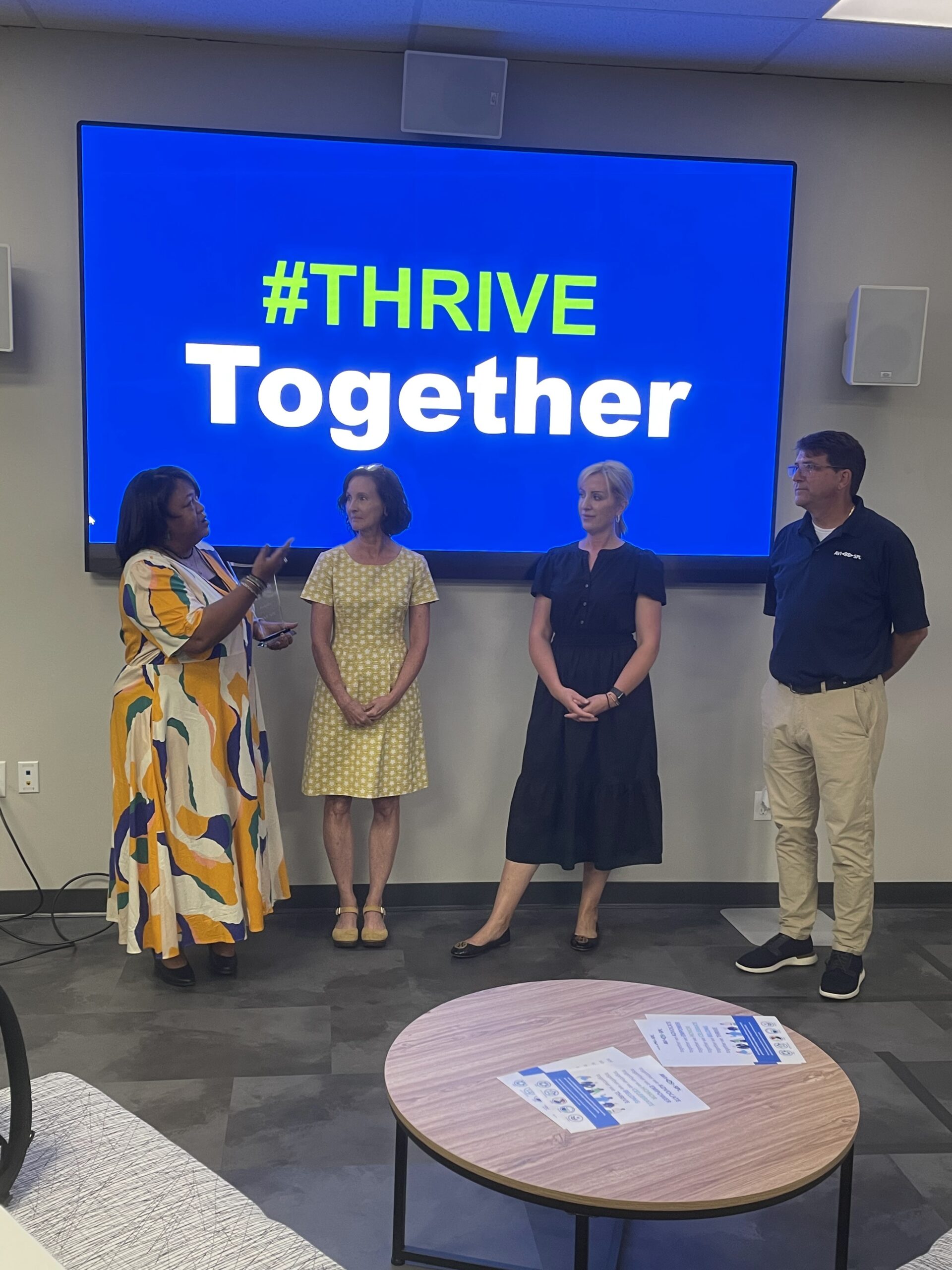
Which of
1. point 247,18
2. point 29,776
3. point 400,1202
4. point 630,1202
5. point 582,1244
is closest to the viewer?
point 630,1202

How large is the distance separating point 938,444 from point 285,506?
2.35 metres

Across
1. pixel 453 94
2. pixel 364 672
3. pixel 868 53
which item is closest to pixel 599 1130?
pixel 364 672

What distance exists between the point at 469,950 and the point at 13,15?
10.6 feet

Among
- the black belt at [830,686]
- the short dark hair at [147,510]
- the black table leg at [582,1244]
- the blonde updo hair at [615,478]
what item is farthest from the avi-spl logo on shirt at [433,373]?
the black table leg at [582,1244]

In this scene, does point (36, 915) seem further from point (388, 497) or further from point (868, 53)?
point (868, 53)

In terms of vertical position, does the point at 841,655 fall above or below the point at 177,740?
above

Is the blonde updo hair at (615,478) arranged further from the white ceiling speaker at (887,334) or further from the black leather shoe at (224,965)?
the black leather shoe at (224,965)

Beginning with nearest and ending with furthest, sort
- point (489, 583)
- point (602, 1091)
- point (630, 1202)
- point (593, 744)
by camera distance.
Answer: point (630, 1202) < point (602, 1091) < point (593, 744) < point (489, 583)

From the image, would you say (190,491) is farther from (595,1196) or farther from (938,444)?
(938,444)

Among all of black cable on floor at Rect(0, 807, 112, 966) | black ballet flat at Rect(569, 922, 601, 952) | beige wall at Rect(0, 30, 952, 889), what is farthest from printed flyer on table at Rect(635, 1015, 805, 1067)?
black cable on floor at Rect(0, 807, 112, 966)

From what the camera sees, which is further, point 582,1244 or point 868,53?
point 868,53

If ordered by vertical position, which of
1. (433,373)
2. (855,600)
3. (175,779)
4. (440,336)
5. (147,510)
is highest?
(440,336)

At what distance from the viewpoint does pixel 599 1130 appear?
1.75 meters

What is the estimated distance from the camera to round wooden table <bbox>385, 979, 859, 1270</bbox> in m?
1.60
